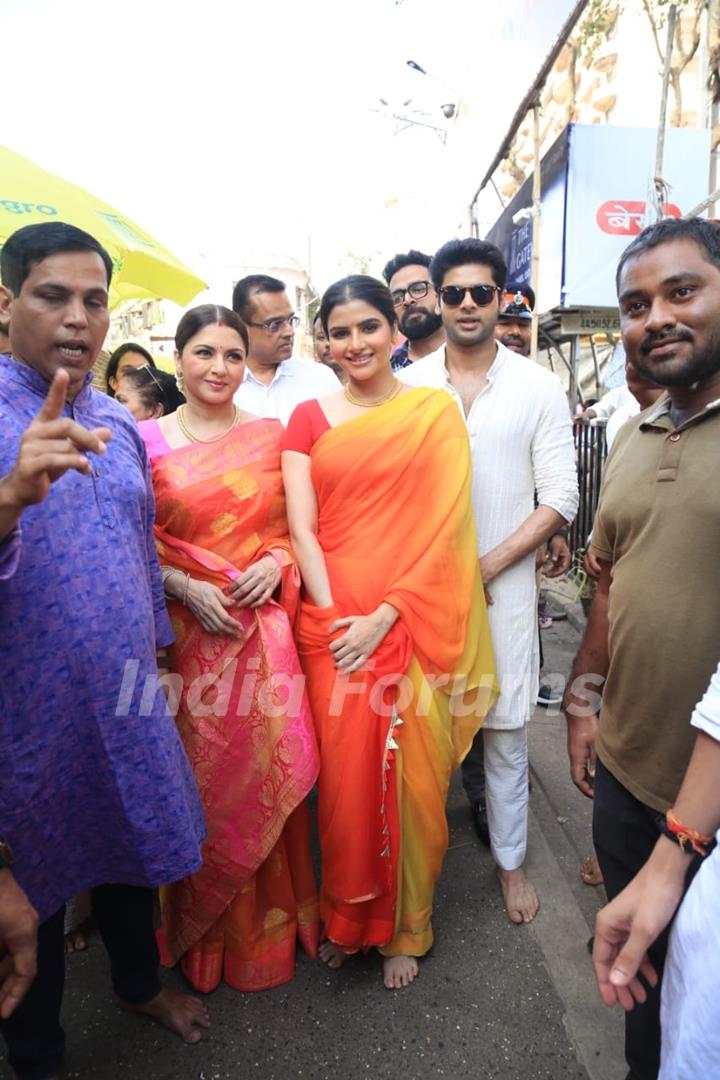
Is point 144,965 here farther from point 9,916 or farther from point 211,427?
point 211,427

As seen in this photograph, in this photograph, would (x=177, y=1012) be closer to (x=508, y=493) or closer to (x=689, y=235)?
(x=508, y=493)

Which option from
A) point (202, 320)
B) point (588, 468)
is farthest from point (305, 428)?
point (588, 468)

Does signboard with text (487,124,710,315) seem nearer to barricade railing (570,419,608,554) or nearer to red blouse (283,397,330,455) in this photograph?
barricade railing (570,419,608,554)

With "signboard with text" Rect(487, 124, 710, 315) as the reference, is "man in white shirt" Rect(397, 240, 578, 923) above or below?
Answer: below

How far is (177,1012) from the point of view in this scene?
1830 millimetres

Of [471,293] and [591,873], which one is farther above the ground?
[471,293]

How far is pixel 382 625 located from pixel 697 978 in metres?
1.14

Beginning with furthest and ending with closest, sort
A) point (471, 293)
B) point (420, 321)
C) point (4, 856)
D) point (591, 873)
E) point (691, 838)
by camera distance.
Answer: point (420, 321), point (591, 873), point (471, 293), point (4, 856), point (691, 838)

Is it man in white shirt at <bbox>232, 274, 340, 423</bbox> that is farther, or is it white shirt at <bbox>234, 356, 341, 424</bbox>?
white shirt at <bbox>234, 356, 341, 424</bbox>

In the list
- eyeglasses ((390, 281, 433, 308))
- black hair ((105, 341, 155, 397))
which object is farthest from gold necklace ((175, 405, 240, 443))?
eyeglasses ((390, 281, 433, 308))

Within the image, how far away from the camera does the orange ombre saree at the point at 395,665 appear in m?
1.86

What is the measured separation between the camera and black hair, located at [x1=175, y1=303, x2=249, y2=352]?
2051 millimetres

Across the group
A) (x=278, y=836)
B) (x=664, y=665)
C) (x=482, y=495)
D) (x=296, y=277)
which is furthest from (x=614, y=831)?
(x=296, y=277)

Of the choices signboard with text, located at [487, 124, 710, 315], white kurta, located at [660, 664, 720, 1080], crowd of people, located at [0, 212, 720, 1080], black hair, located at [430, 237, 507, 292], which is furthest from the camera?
signboard with text, located at [487, 124, 710, 315]
